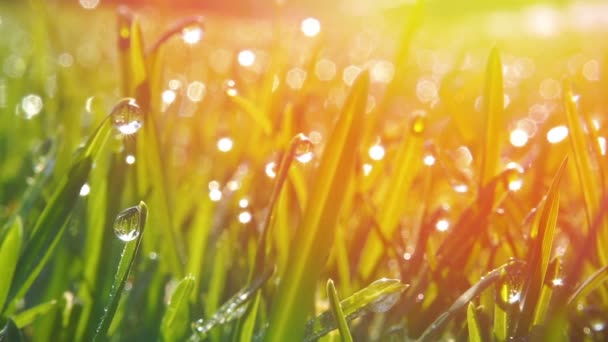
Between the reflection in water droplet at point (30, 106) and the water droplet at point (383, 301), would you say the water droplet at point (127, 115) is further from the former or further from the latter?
the reflection in water droplet at point (30, 106)

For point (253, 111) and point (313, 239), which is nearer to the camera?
point (313, 239)

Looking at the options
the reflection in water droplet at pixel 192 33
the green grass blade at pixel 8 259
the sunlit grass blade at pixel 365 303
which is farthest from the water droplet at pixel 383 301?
the reflection in water droplet at pixel 192 33

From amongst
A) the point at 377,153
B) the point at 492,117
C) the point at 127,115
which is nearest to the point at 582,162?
the point at 492,117

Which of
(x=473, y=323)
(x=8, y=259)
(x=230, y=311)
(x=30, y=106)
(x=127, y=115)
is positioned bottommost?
(x=473, y=323)

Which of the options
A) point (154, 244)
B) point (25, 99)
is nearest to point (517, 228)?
point (154, 244)

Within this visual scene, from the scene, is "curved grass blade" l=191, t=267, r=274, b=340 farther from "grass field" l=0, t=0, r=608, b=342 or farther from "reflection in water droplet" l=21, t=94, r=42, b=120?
"reflection in water droplet" l=21, t=94, r=42, b=120

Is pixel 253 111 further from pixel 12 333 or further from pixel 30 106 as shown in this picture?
pixel 30 106

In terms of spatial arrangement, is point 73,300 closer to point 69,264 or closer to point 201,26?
point 69,264
